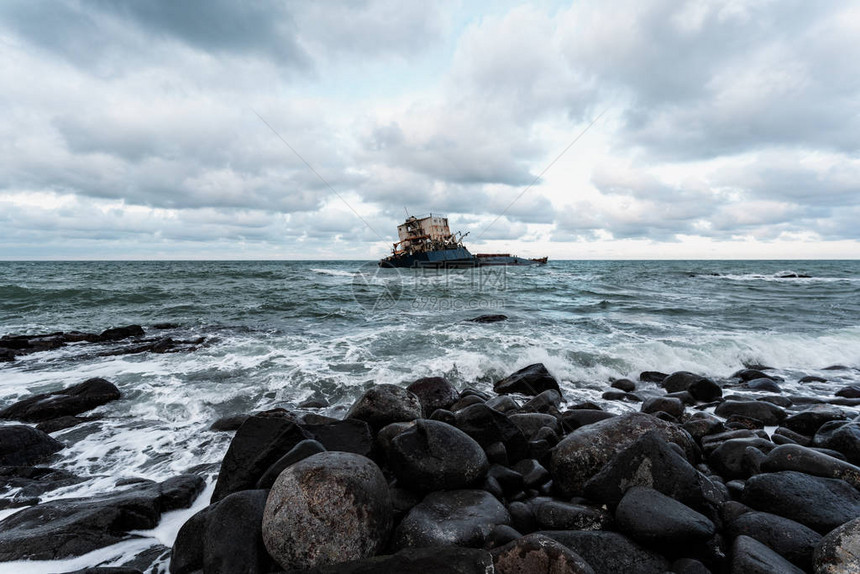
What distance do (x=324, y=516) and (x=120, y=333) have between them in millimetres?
14118

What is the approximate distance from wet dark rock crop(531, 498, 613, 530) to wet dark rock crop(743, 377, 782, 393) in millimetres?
7589

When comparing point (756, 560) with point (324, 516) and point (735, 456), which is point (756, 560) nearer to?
point (735, 456)

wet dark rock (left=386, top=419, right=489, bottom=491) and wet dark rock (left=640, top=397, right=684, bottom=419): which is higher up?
wet dark rock (left=386, top=419, right=489, bottom=491)

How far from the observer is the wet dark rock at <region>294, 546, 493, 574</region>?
2.28m

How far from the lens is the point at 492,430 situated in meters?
4.42

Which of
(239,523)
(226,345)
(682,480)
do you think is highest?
(682,480)

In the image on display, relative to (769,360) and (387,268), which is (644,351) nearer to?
(769,360)

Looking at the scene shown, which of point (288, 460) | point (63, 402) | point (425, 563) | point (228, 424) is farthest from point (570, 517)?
point (63, 402)

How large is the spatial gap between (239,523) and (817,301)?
29.7 meters

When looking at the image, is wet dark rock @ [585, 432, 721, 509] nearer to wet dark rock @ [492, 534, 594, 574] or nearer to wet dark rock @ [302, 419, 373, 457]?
wet dark rock @ [492, 534, 594, 574]

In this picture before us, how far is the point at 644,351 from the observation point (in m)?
10.7

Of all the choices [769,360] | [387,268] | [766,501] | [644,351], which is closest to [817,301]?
[769,360]

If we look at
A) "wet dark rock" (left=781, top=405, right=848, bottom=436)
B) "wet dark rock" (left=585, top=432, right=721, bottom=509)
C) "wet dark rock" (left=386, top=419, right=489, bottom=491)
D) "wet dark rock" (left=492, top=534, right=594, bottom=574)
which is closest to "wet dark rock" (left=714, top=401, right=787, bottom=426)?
"wet dark rock" (left=781, top=405, right=848, bottom=436)

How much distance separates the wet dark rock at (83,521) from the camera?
314 centimetres
